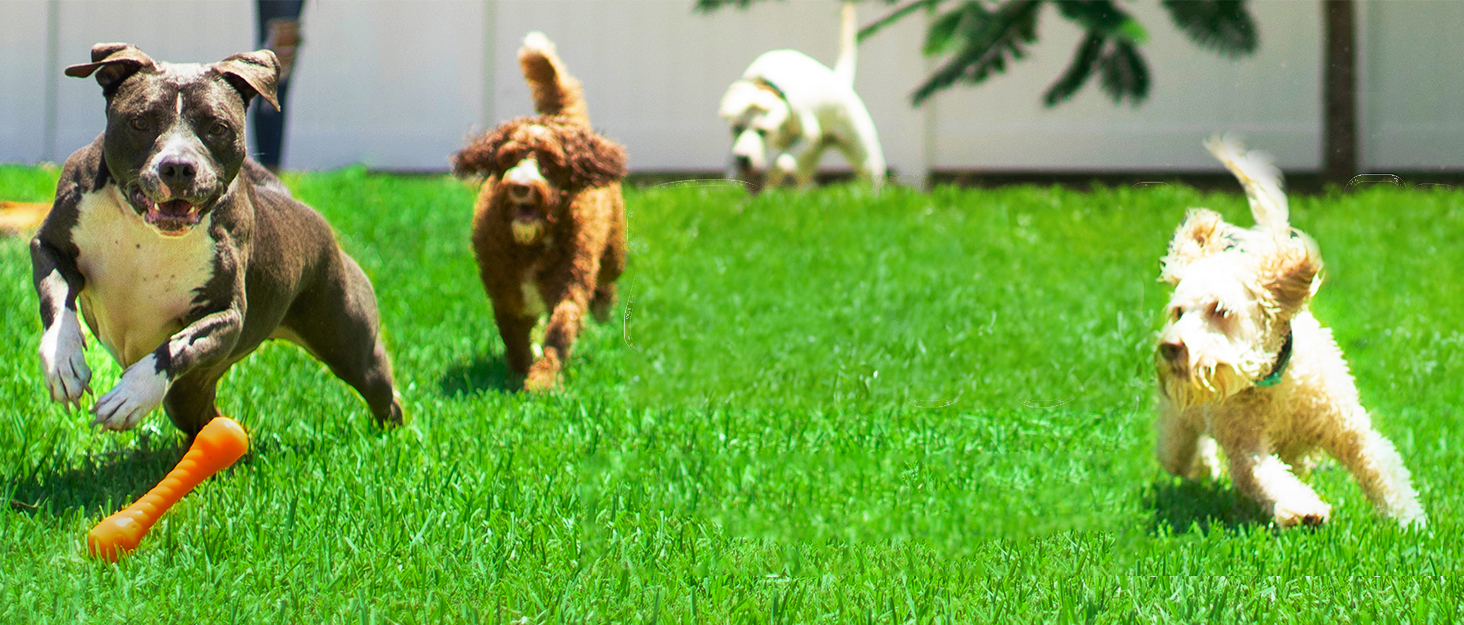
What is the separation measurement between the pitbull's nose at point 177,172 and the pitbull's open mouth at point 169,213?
0.07 meters

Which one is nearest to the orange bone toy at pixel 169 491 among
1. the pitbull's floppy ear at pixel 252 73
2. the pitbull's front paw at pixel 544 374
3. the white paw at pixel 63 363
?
the white paw at pixel 63 363

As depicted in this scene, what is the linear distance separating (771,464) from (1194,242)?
1378 mm

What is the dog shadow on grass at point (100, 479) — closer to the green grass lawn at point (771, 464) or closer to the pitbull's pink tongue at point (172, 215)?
the green grass lawn at point (771, 464)

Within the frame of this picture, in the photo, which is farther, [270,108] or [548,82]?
[270,108]

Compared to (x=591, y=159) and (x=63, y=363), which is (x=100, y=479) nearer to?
(x=63, y=363)

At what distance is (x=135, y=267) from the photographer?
282cm

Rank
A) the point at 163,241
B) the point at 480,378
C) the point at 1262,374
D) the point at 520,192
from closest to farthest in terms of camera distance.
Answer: the point at 163,241
the point at 1262,374
the point at 520,192
the point at 480,378

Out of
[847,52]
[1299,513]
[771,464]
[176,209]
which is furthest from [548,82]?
[847,52]

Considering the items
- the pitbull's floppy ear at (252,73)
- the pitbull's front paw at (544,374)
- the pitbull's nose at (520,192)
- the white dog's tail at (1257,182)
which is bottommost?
the pitbull's front paw at (544,374)

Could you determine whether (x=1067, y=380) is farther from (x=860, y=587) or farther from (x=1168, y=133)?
(x=1168, y=133)

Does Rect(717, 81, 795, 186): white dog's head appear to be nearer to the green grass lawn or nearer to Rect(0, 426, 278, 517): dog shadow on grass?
the green grass lawn

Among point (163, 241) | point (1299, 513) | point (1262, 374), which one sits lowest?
point (1299, 513)

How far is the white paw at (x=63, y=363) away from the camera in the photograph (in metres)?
2.56

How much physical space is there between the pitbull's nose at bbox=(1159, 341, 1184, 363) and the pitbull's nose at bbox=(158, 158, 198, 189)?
235cm
